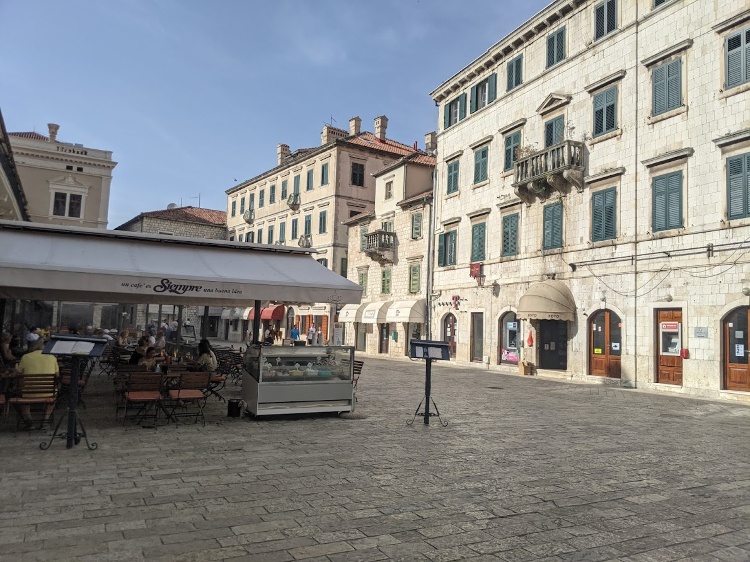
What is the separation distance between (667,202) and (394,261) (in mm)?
18503

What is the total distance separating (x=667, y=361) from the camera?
17594 mm

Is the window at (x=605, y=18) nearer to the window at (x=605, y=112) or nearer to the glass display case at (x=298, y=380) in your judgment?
the window at (x=605, y=112)

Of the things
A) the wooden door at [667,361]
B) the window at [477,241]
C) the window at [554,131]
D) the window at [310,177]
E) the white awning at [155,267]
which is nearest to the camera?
the white awning at [155,267]

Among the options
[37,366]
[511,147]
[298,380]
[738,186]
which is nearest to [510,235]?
[511,147]

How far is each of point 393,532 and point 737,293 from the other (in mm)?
14672

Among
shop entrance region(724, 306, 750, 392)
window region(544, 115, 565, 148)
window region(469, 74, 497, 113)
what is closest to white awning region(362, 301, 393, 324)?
window region(469, 74, 497, 113)

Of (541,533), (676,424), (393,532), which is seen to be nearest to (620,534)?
(541,533)

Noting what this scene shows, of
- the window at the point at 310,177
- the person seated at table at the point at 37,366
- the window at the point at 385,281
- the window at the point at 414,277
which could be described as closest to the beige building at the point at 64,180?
the window at the point at 310,177

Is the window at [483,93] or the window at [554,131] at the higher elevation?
the window at [483,93]

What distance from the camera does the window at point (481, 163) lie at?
2643 centimetres

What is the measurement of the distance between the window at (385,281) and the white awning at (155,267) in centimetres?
2282

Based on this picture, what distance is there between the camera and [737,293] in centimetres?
1555

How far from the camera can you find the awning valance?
20688 millimetres

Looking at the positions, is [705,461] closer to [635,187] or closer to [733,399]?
[733,399]
